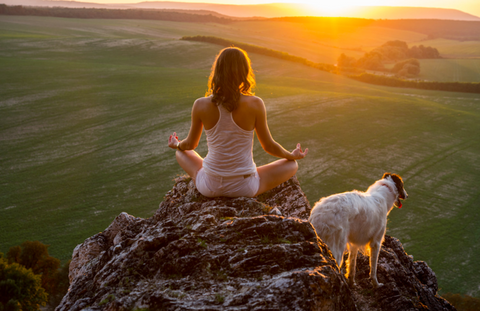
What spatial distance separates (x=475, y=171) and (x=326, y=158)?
466 inches

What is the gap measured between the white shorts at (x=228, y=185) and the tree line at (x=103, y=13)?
377 ft

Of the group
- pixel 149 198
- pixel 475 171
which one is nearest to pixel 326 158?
pixel 475 171

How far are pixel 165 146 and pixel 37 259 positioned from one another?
16.2 metres

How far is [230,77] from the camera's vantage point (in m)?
4.95

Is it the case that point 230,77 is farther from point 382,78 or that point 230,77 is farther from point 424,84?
point 382,78

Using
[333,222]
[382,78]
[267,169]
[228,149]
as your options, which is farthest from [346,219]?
[382,78]

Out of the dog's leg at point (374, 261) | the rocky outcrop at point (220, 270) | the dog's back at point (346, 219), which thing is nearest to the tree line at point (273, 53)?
the dog's back at point (346, 219)

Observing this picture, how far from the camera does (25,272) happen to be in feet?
45.2

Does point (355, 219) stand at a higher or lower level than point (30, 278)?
higher

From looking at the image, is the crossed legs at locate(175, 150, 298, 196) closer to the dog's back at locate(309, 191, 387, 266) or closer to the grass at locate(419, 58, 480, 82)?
the dog's back at locate(309, 191, 387, 266)

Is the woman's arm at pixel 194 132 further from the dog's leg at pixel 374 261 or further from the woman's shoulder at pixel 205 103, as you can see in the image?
the dog's leg at pixel 374 261

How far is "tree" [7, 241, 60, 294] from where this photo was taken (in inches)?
611

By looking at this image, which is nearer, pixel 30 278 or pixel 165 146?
pixel 30 278

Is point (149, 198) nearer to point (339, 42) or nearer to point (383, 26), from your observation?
point (339, 42)
